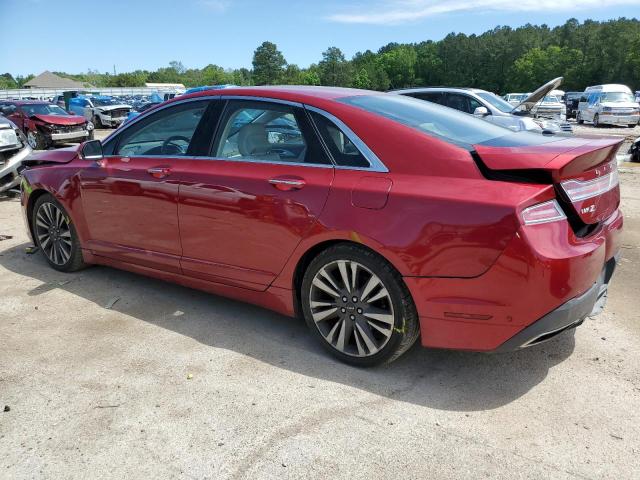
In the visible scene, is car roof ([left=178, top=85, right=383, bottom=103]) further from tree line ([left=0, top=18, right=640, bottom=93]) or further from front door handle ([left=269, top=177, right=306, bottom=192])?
tree line ([left=0, top=18, right=640, bottom=93])

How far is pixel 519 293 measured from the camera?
2.55 metres

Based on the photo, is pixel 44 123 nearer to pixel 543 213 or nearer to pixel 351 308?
pixel 351 308

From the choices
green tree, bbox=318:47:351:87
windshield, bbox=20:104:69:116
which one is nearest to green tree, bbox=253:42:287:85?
green tree, bbox=318:47:351:87

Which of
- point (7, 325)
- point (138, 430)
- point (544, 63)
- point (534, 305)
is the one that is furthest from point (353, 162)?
point (544, 63)

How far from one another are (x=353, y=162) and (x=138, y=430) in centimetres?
183

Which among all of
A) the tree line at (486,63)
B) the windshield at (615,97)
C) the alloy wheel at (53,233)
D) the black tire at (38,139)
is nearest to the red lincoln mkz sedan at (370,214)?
the alloy wheel at (53,233)

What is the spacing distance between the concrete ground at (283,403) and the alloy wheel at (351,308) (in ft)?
0.62

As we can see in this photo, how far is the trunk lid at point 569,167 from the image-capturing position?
262cm

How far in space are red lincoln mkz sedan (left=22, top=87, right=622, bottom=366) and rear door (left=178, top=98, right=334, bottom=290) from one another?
1 centimetres

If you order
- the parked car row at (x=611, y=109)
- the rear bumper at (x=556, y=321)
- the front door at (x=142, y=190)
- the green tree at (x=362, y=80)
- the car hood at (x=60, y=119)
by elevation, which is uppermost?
the front door at (x=142, y=190)

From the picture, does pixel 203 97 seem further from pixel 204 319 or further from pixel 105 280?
pixel 105 280

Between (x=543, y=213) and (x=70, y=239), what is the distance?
4.04m

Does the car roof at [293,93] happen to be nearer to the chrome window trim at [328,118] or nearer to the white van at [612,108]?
the chrome window trim at [328,118]

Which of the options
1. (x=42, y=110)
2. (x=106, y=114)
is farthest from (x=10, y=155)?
(x=106, y=114)
